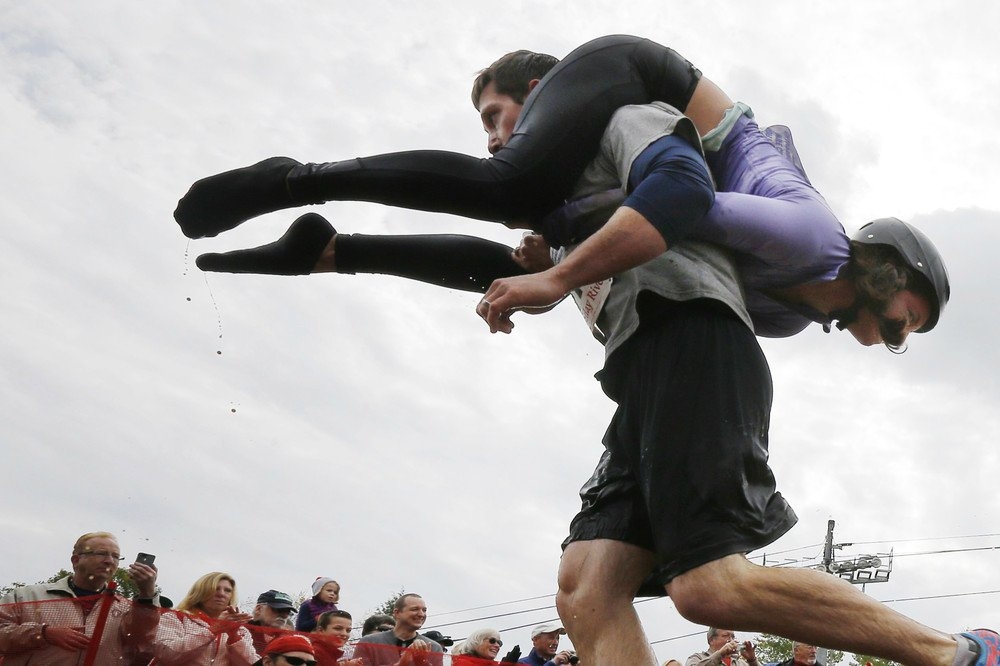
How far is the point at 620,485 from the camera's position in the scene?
290 centimetres

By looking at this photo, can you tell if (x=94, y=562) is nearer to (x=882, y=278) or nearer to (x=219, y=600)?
(x=219, y=600)

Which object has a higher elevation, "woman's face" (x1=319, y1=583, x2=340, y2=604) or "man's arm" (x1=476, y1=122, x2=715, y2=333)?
"man's arm" (x1=476, y1=122, x2=715, y2=333)

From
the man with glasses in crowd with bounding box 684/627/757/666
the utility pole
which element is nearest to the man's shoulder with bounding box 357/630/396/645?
the man with glasses in crowd with bounding box 684/627/757/666

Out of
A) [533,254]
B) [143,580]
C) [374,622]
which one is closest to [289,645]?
[143,580]

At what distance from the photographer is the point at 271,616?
6.01 m

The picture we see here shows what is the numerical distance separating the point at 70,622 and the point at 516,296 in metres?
3.22

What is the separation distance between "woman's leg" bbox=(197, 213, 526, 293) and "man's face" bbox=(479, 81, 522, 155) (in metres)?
0.33

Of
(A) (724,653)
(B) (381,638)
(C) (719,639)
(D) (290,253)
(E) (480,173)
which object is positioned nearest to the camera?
(E) (480,173)

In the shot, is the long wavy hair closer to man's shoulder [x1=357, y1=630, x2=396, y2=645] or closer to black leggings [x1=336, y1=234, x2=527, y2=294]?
man's shoulder [x1=357, y1=630, x2=396, y2=645]

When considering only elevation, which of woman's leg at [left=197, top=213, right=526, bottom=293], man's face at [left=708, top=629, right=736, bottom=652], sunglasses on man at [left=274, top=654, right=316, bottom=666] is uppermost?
woman's leg at [left=197, top=213, right=526, bottom=293]

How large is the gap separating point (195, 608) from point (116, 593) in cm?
83

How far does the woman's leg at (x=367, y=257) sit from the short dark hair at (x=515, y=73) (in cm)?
47

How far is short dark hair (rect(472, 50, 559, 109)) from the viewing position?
3236 millimetres

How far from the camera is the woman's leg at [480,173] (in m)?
2.73
